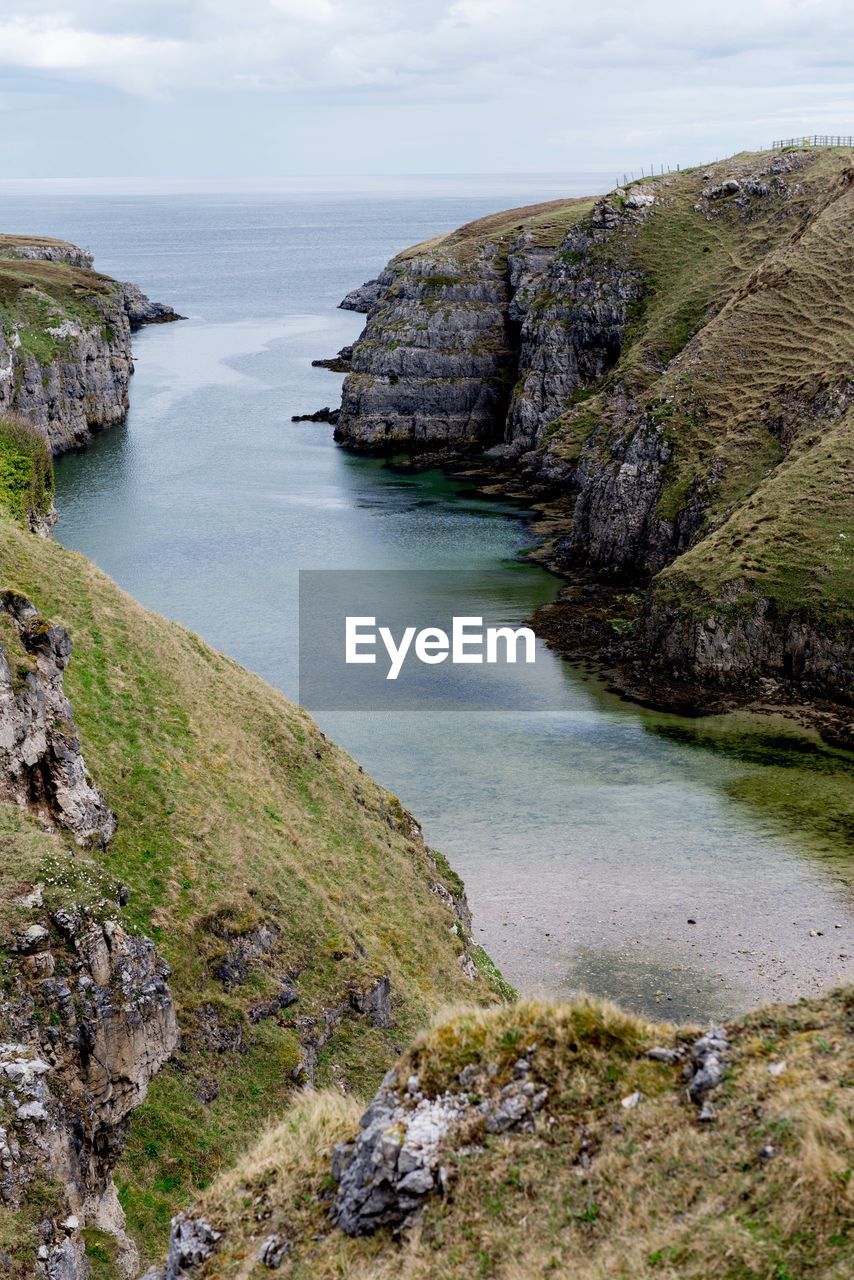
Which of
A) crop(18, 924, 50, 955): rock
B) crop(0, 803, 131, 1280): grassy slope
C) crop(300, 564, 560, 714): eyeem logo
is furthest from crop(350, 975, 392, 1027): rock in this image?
crop(300, 564, 560, 714): eyeem logo

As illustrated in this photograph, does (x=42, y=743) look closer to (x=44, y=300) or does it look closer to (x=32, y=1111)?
(x=32, y=1111)

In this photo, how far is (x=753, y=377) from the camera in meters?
113

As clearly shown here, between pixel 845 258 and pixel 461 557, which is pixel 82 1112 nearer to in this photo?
pixel 461 557

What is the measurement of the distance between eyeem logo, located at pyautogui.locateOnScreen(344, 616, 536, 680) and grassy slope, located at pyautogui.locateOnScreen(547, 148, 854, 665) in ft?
38.4

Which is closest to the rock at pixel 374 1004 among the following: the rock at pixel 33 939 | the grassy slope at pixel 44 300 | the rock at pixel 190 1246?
the rock at pixel 33 939

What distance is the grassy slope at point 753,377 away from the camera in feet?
290

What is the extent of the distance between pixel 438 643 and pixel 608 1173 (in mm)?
75070

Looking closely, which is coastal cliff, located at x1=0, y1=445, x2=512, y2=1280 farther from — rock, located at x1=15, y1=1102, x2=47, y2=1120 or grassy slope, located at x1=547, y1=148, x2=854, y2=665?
grassy slope, located at x1=547, y1=148, x2=854, y2=665

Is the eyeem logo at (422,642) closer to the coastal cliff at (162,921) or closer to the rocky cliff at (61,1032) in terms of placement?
the coastal cliff at (162,921)

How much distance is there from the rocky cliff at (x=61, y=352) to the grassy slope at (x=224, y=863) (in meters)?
98.2

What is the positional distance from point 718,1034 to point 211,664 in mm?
33233

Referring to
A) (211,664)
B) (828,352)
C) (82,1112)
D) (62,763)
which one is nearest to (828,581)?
(828,352)

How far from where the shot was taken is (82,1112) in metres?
26.2

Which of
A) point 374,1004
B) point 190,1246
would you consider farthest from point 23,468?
point 190,1246
